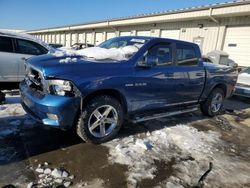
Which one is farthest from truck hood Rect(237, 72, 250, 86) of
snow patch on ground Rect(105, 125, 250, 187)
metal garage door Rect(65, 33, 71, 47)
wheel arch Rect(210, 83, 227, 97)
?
metal garage door Rect(65, 33, 71, 47)

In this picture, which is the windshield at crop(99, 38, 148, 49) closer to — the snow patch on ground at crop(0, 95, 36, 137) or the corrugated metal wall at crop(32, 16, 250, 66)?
the snow patch on ground at crop(0, 95, 36, 137)

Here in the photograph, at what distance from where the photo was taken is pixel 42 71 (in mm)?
3764

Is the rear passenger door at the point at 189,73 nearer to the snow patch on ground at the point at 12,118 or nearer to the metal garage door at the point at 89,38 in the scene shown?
the snow patch on ground at the point at 12,118

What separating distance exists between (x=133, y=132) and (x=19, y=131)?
81.5 inches

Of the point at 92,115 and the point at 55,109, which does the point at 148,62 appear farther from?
the point at 55,109

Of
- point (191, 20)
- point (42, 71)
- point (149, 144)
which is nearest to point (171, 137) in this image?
point (149, 144)

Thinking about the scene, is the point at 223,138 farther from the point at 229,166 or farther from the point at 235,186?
the point at 235,186

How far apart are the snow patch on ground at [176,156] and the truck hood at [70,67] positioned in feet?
4.17

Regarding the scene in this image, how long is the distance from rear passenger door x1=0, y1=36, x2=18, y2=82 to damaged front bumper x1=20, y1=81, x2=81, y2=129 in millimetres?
3037

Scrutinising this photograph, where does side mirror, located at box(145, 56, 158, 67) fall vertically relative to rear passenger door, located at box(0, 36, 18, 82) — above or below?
above

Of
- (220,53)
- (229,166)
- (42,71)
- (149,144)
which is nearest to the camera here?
(42,71)

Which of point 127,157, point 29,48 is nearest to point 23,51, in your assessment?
point 29,48

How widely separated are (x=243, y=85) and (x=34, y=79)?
7666 mm

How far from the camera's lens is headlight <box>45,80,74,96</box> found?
3689mm
